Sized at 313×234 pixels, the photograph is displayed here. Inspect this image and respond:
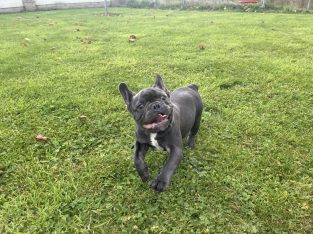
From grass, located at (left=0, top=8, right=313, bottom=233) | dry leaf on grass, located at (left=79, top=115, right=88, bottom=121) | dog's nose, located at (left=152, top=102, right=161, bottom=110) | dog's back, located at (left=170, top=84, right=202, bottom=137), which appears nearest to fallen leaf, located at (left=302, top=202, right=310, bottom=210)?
grass, located at (left=0, top=8, right=313, bottom=233)

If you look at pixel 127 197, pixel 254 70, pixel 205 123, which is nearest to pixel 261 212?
pixel 127 197

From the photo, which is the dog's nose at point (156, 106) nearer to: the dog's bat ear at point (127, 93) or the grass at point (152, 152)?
the dog's bat ear at point (127, 93)

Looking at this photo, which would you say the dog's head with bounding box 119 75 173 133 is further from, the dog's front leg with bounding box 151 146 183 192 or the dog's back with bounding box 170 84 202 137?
the dog's back with bounding box 170 84 202 137

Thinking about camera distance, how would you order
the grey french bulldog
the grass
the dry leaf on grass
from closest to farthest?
the grass
the grey french bulldog
the dry leaf on grass

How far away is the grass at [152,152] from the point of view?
3.23 m

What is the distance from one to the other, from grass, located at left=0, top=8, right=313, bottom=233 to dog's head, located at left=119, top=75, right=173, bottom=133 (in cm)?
67

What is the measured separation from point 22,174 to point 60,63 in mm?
4476

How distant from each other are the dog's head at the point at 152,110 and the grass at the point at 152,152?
0.67 meters

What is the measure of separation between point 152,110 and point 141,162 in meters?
0.62

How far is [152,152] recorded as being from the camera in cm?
418

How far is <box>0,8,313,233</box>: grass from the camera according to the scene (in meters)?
3.23

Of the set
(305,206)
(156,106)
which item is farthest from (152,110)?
(305,206)

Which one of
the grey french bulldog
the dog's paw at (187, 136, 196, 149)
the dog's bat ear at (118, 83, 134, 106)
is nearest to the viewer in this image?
the grey french bulldog

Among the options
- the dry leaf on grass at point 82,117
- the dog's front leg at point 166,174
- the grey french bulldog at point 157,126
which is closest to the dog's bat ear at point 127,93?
the grey french bulldog at point 157,126
